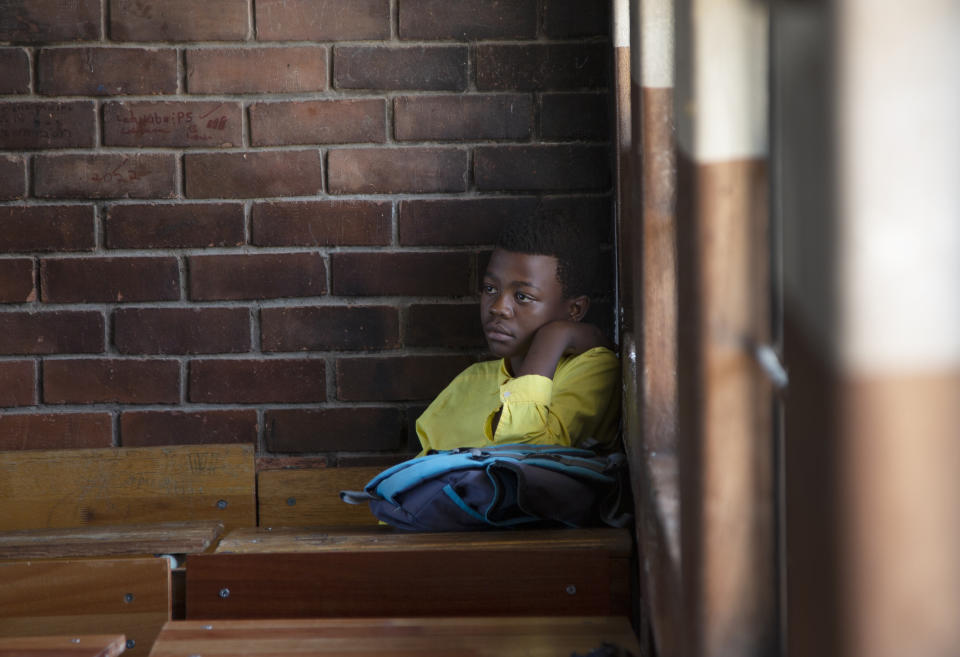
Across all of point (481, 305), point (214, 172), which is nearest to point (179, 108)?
point (214, 172)

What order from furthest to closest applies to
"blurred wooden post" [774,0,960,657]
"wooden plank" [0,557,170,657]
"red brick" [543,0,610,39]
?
"red brick" [543,0,610,39], "wooden plank" [0,557,170,657], "blurred wooden post" [774,0,960,657]

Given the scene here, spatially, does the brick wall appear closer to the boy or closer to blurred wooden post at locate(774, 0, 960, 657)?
the boy

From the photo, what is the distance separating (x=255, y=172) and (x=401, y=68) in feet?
1.16

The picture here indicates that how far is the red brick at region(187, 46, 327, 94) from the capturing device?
Result: 1.99 meters

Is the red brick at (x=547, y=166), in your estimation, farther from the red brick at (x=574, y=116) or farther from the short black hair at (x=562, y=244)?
the short black hair at (x=562, y=244)

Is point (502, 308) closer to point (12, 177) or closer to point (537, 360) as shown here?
point (537, 360)

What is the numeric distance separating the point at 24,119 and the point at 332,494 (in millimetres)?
957

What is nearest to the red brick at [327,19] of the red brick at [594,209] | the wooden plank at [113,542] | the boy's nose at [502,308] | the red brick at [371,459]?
the red brick at [594,209]

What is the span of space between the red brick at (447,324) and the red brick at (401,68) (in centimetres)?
43

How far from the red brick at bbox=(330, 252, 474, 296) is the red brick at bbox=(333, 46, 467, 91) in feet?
1.08

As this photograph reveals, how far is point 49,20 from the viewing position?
1.98 metres

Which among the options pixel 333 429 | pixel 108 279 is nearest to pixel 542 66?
pixel 333 429

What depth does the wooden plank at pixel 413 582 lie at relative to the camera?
1.41 meters

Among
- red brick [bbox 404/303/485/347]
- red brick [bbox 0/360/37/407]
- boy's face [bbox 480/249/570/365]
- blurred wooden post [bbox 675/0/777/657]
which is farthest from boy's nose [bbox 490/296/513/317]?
blurred wooden post [bbox 675/0/777/657]
